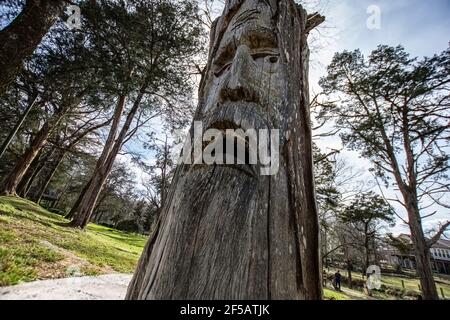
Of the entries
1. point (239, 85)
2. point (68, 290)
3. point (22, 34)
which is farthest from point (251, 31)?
point (22, 34)

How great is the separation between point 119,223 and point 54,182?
12.7 m

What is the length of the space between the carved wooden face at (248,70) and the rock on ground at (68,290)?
2579mm

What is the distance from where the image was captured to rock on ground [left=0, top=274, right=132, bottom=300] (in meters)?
2.20

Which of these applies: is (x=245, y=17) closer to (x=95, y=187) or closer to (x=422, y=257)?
(x=422, y=257)

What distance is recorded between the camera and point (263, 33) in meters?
1.39

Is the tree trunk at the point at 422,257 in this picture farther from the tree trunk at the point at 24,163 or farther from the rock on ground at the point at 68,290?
the tree trunk at the point at 24,163

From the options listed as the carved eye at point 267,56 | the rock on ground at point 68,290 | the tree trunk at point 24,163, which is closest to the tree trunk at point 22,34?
the rock on ground at point 68,290

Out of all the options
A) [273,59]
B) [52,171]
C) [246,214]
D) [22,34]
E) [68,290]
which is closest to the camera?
[246,214]

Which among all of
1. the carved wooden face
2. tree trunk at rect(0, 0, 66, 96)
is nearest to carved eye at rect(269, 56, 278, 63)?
the carved wooden face

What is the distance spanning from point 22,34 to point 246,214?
6223 mm

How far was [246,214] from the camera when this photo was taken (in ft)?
2.51

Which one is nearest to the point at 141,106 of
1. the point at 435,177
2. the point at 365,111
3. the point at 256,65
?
the point at 365,111

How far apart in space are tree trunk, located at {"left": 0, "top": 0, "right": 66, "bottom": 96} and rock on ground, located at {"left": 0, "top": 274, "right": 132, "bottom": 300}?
13.7 ft
